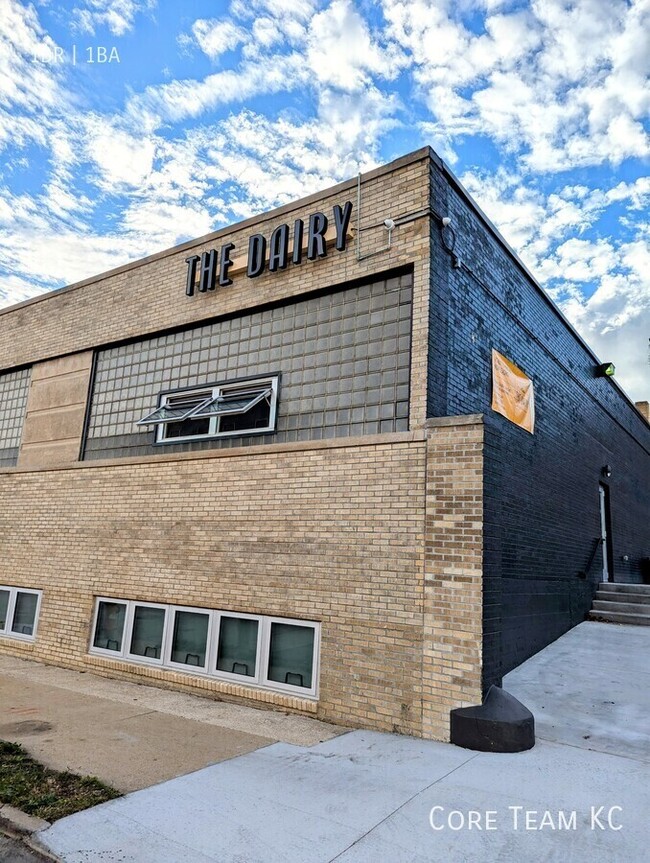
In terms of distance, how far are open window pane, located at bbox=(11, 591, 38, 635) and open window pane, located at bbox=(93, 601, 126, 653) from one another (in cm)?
175

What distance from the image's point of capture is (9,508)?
37.3 feet

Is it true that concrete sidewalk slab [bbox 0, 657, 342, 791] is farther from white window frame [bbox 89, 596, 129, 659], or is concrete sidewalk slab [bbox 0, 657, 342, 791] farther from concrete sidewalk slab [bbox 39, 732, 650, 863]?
white window frame [bbox 89, 596, 129, 659]

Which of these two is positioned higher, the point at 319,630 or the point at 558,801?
the point at 319,630

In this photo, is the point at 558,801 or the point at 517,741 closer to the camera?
the point at 558,801

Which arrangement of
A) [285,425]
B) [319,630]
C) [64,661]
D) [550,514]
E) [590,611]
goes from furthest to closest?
[590,611] → [550,514] → [64,661] → [285,425] → [319,630]

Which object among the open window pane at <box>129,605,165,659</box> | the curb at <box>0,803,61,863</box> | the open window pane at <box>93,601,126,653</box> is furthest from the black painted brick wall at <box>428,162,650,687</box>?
the open window pane at <box>93,601,126,653</box>

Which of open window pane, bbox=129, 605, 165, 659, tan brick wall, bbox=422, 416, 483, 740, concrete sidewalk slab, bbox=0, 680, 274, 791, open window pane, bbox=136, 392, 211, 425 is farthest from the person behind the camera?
open window pane, bbox=136, 392, 211, 425

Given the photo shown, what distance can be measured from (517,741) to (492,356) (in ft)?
17.3

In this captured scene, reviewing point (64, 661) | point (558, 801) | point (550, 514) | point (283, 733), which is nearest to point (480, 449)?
point (558, 801)

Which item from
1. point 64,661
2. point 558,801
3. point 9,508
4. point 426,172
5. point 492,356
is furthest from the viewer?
point 9,508

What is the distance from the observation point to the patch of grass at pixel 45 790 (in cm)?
400

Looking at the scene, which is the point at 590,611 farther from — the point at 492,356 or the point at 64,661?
the point at 64,661

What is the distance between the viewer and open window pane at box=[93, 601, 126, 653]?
9.09 meters

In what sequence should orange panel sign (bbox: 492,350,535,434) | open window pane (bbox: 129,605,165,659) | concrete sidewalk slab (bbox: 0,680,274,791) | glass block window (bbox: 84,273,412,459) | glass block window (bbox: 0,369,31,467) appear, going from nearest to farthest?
concrete sidewalk slab (bbox: 0,680,274,791), glass block window (bbox: 84,273,412,459), open window pane (bbox: 129,605,165,659), orange panel sign (bbox: 492,350,535,434), glass block window (bbox: 0,369,31,467)
